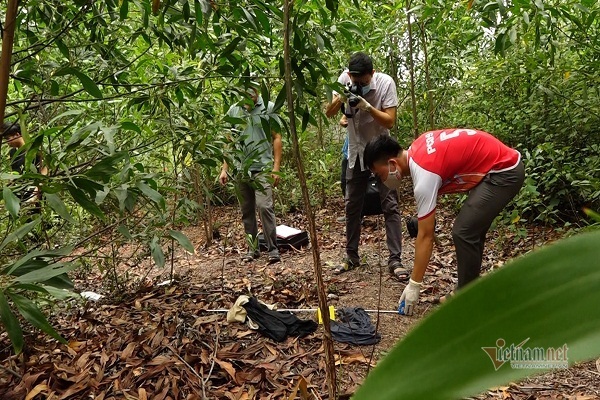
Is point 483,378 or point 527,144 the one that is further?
point 527,144

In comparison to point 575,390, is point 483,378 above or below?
above

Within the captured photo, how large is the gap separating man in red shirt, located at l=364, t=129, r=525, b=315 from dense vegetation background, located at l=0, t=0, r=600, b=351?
0.54 metres

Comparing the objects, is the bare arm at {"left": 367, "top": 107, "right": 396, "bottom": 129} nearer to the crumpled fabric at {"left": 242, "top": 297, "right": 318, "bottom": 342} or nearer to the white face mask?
the white face mask

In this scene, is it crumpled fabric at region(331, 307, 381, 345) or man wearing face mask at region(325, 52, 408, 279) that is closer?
crumpled fabric at region(331, 307, 381, 345)

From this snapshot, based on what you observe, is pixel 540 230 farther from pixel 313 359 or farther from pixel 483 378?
pixel 483 378

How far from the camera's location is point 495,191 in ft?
8.31

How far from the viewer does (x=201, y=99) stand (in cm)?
282

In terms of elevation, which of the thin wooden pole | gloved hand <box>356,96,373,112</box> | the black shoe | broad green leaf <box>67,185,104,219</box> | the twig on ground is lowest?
the black shoe

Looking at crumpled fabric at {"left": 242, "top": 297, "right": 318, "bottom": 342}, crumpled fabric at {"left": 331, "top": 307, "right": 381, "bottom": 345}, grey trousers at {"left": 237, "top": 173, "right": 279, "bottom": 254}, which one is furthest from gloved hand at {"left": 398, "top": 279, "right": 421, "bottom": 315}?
grey trousers at {"left": 237, "top": 173, "right": 279, "bottom": 254}

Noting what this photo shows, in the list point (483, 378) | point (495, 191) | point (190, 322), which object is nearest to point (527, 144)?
point (495, 191)

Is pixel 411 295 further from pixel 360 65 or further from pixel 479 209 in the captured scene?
pixel 360 65

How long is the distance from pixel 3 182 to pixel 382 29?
3406 millimetres

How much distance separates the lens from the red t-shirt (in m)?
2.43

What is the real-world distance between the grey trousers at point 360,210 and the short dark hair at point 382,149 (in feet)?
2.24
